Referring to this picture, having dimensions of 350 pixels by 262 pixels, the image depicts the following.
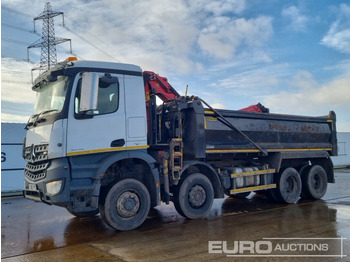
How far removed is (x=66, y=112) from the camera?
564 centimetres

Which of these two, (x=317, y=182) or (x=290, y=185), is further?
(x=317, y=182)

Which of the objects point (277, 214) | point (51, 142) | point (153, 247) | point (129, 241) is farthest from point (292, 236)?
point (51, 142)

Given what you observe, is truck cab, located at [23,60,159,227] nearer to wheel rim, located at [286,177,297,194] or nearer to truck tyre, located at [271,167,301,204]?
truck tyre, located at [271,167,301,204]

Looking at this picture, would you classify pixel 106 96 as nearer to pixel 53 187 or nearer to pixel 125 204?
pixel 53 187

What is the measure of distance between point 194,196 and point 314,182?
4.43 meters

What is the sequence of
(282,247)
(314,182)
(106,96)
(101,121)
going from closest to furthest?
(282,247)
(101,121)
(106,96)
(314,182)

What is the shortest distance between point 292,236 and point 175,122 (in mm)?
3145

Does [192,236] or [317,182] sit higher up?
[317,182]

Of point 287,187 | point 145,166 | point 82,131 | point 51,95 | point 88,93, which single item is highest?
point 51,95

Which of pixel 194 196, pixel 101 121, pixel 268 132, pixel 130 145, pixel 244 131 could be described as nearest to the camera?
pixel 101 121

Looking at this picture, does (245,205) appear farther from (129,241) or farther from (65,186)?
(65,186)

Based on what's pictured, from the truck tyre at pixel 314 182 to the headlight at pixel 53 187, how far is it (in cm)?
685

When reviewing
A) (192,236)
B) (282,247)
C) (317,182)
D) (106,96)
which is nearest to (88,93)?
(106,96)

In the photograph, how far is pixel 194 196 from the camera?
6.89m
